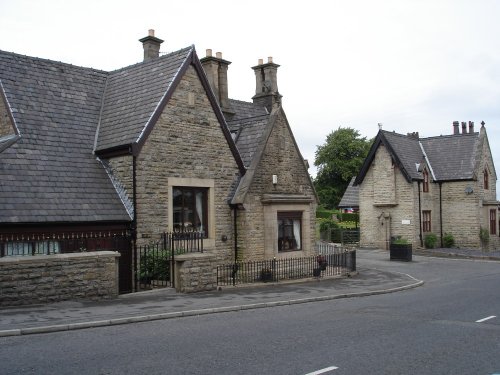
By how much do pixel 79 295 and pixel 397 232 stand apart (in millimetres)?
28494

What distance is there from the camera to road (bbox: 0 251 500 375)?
7.66 metres

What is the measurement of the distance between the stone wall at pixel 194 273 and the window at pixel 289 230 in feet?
18.6

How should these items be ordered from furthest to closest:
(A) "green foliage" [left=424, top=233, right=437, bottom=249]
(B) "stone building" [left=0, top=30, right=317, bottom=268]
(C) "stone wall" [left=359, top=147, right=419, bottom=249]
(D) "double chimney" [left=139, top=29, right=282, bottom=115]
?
(A) "green foliage" [left=424, top=233, right=437, bottom=249] < (C) "stone wall" [left=359, top=147, right=419, bottom=249] < (D) "double chimney" [left=139, top=29, right=282, bottom=115] < (B) "stone building" [left=0, top=30, right=317, bottom=268]

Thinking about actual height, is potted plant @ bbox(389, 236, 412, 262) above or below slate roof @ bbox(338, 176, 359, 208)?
below

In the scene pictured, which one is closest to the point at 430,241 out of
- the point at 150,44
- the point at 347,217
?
the point at 347,217

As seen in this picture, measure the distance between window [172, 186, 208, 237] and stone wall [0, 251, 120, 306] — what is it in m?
4.46

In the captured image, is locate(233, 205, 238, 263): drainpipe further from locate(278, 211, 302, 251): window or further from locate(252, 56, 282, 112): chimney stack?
locate(252, 56, 282, 112): chimney stack

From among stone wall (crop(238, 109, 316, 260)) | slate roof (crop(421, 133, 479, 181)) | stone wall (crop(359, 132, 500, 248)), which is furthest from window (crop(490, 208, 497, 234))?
stone wall (crop(238, 109, 316, 260))

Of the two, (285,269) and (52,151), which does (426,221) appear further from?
(52,151)

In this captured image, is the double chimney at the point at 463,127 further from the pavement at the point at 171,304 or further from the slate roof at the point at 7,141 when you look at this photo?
the slate roof at the point at 7,141

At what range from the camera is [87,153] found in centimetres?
1764

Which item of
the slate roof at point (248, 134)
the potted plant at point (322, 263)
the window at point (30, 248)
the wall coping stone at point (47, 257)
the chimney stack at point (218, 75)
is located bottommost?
the potted plant at point (322, 263)

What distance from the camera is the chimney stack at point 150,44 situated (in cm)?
2284

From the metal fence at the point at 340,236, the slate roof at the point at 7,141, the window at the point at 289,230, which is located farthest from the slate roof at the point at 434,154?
the slate roof at the point at 7,141
